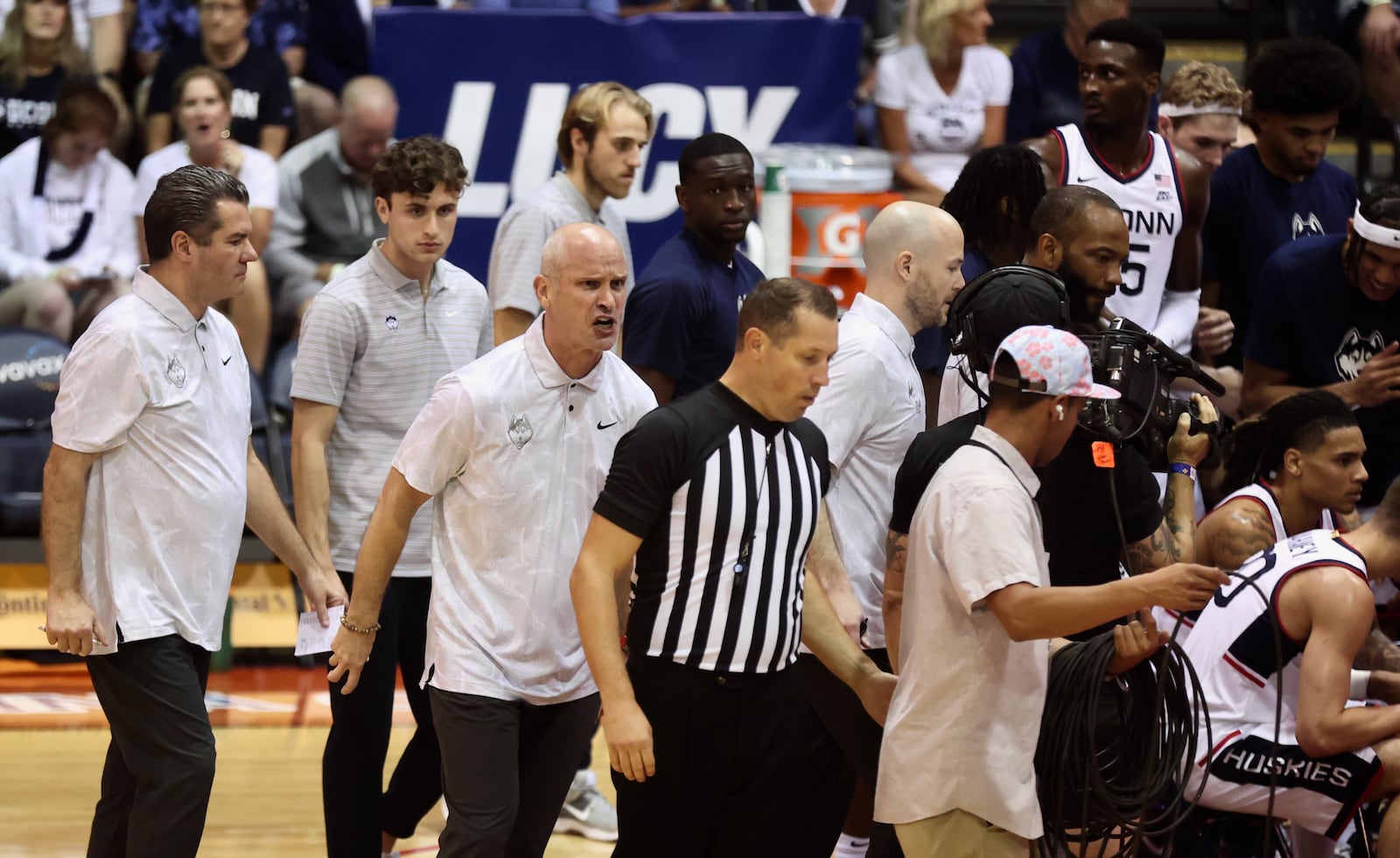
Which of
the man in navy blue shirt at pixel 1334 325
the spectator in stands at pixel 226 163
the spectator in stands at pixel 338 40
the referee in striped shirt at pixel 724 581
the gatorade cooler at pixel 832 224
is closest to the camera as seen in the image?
the referee in striped shirt at pixel 724 581

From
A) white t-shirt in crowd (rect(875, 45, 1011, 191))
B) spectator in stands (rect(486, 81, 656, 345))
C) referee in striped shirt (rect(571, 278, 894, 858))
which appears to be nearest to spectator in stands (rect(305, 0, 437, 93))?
white t-shirt in crowd (rect(875, 45, 1011, 191))

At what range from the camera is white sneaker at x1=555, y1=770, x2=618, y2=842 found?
5.95 metres

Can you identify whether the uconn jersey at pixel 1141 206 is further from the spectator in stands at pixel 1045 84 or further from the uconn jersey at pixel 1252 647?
the spectator in stands at pixel 1045 84

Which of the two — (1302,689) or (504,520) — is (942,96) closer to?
(1302,689)

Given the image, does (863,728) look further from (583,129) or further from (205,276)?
(583,129)

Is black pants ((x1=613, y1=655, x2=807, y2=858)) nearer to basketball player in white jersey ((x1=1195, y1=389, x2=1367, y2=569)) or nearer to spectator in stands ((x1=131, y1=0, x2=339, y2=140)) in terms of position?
basketball player in white jersey ((x1=1195, y1=389, x2=1367, y2=569))

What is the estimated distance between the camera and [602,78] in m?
8.35

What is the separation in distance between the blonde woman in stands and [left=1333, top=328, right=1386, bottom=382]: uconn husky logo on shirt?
3.28 feet

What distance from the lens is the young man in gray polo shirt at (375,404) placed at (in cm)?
493

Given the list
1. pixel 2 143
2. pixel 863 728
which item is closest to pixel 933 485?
pixel 863 728

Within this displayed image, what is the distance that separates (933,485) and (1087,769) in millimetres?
749

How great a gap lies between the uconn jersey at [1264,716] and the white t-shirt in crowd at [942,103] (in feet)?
12.6

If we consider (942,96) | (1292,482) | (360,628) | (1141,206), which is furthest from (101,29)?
(1292,482)

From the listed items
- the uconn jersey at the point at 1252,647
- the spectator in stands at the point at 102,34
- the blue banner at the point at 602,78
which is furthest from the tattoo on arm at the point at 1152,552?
the spectator in stands at the point at 102,34
